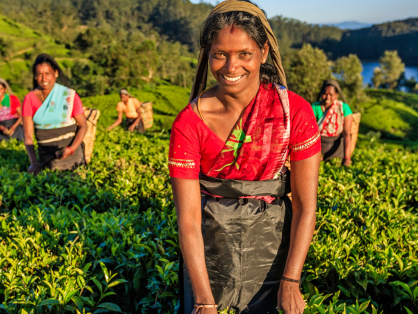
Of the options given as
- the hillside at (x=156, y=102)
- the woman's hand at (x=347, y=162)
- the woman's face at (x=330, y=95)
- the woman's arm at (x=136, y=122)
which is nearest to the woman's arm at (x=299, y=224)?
the woman's hand at (x=347, y=162)

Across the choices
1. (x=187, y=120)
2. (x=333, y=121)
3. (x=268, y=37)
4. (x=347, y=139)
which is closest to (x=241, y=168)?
(x=187, y=120)

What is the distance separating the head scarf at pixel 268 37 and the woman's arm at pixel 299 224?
1.59 ft

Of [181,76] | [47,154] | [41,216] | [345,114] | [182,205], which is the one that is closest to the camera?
[182,205]

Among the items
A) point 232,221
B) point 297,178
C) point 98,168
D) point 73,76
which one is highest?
point 297,178

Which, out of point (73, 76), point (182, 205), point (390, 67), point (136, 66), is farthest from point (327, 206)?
point (390, 67)

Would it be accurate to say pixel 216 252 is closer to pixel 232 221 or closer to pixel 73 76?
pixel 232 221

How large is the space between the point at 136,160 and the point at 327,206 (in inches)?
131

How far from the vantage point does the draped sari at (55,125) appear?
4691mm

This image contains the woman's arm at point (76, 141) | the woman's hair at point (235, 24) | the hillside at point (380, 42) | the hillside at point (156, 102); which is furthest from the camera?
the hillside at point (380, 42)

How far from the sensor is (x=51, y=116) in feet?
15.5

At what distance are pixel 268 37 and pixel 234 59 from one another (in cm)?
23

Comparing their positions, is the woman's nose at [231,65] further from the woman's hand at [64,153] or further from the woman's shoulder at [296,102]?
the woman's hand at [64,153]

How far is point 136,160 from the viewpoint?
585 centimetres

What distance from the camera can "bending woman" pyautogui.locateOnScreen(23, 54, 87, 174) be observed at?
4.65 m
